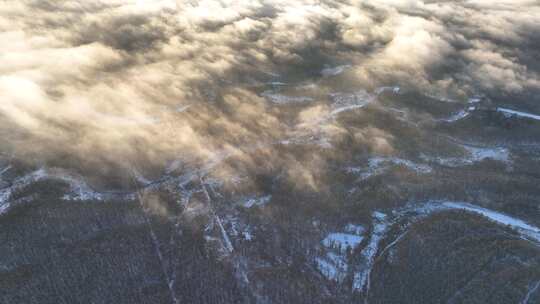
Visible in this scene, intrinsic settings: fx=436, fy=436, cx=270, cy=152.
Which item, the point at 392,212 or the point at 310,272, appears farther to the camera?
the point at 392,212

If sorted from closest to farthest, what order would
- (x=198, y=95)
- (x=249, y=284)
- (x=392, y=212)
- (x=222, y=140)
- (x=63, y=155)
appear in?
(x=249, y=284) < (x=392, y=212) < (x=63, y=155) < (x=222, y=140) < (x=198, y=95)

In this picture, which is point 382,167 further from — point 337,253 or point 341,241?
point 337,253

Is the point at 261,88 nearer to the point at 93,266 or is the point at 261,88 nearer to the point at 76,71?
the point at 76,71

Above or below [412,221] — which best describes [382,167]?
below

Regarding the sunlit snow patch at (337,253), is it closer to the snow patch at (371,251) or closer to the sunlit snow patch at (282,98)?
the snow patch at (371,251)

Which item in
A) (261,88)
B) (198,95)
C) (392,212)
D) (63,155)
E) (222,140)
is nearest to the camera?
(392,212)

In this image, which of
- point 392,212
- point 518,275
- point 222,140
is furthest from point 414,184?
point 222,140

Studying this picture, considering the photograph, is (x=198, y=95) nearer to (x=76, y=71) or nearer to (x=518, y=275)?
(x=76, y=71)

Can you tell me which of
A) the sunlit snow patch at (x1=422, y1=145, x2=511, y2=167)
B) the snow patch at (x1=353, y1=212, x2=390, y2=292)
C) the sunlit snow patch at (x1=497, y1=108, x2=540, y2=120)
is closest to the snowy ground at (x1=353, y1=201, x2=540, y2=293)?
the snow patch at (x1=353, y1=212, x2=390, y2=292)

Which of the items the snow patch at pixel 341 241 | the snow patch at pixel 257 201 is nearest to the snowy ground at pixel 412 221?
the snow patch at pixel 341 241

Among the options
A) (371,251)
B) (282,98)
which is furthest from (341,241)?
(282,98)
